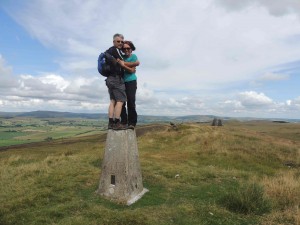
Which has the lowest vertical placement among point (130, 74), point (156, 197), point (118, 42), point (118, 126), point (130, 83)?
point (156, 197)

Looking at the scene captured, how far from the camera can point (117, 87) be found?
1057cm

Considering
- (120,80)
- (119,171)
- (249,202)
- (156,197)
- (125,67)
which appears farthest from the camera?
(156,197)

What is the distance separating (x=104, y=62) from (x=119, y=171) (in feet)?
12.2

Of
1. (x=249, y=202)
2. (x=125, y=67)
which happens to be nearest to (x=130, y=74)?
(x=125, y=67)

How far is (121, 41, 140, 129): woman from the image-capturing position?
1059 centimetres

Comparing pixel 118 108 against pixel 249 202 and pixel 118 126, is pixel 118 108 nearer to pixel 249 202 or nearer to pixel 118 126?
pixel 118 126

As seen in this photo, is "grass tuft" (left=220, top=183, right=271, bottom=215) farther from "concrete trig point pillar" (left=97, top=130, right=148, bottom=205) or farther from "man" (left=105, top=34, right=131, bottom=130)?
"man" (left=105, top=34, right=131, bottom=130)

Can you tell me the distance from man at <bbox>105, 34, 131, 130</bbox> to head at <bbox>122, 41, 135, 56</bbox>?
20cm

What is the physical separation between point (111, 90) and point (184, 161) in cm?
1036

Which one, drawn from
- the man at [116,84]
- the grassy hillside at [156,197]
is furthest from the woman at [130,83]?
the grassy hillside at [156,197]

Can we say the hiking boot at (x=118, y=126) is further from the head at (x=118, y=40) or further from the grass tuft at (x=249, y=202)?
the grass tuft at (x=249, y=202)

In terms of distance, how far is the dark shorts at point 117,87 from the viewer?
10.5 metres

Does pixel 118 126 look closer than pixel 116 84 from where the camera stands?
No

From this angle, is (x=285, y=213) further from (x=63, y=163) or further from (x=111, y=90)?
(x=63, y=163)
